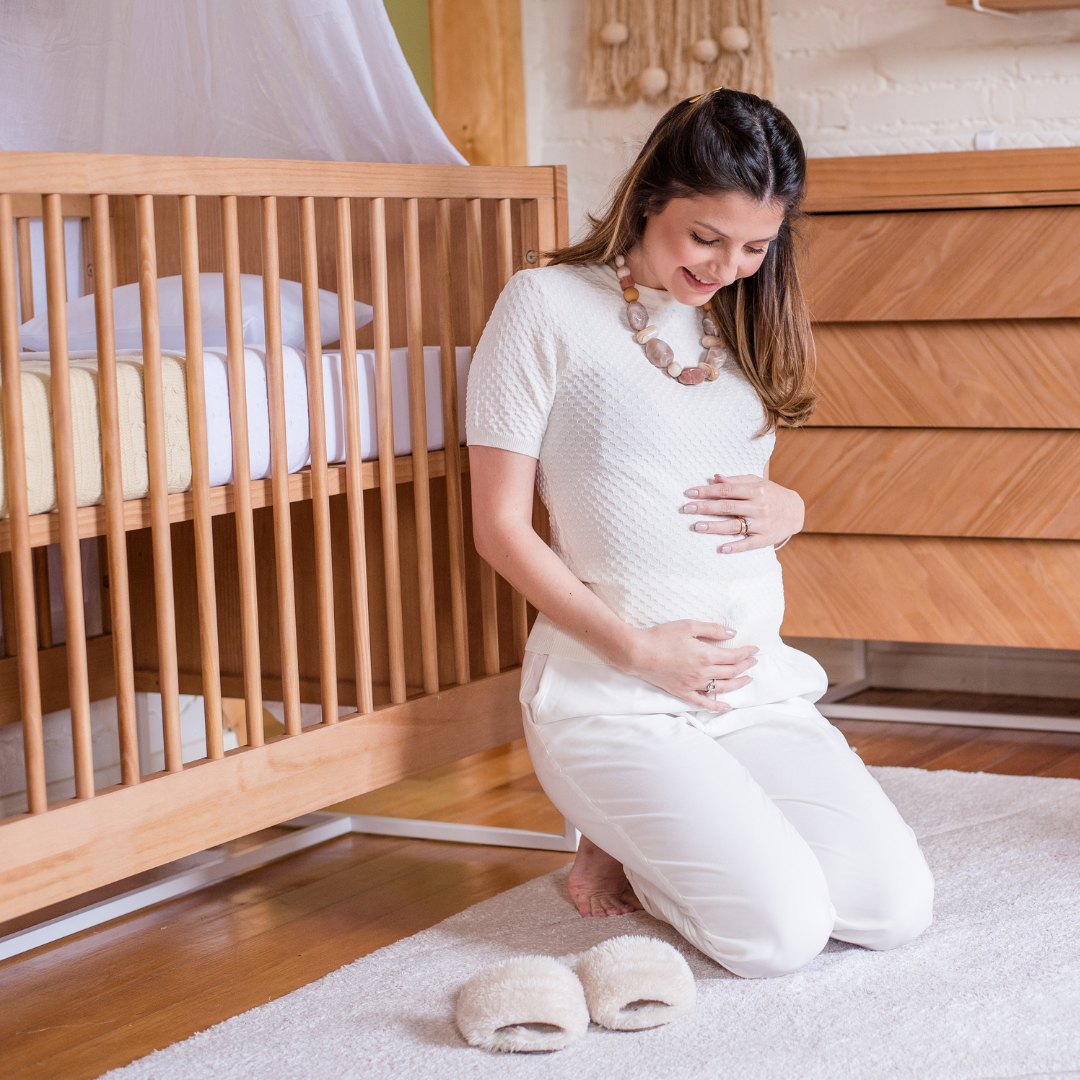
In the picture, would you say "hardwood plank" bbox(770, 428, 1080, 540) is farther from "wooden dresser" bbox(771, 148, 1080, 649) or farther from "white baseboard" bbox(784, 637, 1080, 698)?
"white baseboard" bbox(784, 637, 1080, 698)

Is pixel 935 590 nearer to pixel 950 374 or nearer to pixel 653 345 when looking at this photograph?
pixel 950 374

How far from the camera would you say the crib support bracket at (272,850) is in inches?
61.0

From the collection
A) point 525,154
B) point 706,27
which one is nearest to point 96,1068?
point 525,154

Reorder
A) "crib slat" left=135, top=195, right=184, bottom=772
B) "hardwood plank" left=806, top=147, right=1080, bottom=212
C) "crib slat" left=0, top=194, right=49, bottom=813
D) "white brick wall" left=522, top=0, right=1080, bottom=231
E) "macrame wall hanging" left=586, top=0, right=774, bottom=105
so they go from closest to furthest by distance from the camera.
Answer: "crib slat" left=0, top=194, right=49, bottom=813 → "crib slat" left=135, top=195, right=184, bottom=772 → "hardwood plank" left=806, top=147, right=1080, bottom=212 → "white brick wall" left=522, top=0, right=1080, bottom=231 → "macrame wall hanging" left=586, top=0, right=774, bottom=105

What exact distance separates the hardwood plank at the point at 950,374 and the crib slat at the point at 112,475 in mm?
1244

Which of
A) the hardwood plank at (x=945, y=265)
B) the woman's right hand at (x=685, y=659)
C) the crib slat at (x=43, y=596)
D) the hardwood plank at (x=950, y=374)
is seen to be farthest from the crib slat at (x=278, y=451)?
the hardwood plank at (x=950, y=374)

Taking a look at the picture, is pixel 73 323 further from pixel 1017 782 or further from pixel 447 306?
pixel 1017 782

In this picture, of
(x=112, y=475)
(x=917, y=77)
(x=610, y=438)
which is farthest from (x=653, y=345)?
(x=917, y=77)

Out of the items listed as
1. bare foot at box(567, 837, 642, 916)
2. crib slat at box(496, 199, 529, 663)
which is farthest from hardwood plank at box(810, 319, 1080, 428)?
bare foot at box(567, 837, 642, 916)

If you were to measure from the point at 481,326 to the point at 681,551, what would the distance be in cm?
38

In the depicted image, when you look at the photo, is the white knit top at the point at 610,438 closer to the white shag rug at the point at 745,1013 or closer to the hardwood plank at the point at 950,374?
the white shag rug at the point at 745,1013

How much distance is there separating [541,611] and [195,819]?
0.40 metres

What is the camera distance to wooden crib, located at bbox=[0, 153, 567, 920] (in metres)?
1.20

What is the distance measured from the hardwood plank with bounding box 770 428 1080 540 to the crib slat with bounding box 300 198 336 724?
0.97 metres
